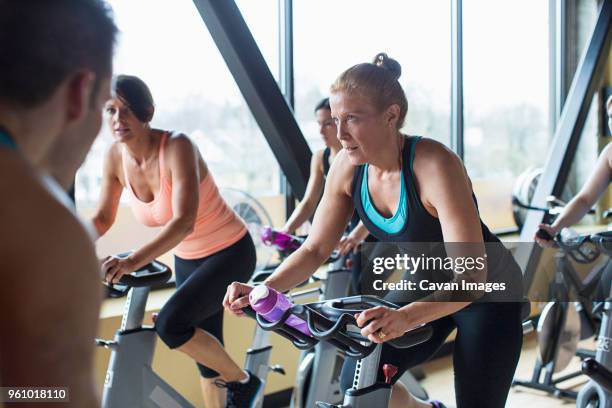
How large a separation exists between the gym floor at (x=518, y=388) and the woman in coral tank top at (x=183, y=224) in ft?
4.94

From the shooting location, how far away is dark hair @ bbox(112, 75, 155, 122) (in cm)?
251

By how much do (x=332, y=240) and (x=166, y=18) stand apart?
74.1 inches

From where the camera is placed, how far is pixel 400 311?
1.75m

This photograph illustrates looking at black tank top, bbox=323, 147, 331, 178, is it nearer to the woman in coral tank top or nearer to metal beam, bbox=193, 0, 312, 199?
metal beam, bbox=193, 0, 312, 199

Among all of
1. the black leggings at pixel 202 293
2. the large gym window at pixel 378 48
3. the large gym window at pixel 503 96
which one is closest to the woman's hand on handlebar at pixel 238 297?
the black leggings at pixel 202 293

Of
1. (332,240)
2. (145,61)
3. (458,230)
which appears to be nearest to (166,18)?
(145,61)

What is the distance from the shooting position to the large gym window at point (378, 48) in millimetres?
4320

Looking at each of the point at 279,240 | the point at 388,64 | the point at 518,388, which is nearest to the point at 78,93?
the point at 388,64

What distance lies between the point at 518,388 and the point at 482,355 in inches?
94.1

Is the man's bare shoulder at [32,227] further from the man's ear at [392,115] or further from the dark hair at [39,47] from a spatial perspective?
the man's ear at [392,115]

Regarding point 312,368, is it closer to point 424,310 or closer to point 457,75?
point 424,310

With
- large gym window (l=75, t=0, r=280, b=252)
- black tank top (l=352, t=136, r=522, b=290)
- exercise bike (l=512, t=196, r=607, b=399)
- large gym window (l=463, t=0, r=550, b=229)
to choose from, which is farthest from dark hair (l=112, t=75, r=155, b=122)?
large gym window (l=463, t=0, r=550, b=229)

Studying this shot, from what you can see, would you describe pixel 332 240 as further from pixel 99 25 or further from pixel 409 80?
pixel 409 80

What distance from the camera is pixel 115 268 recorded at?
2.34 metres
